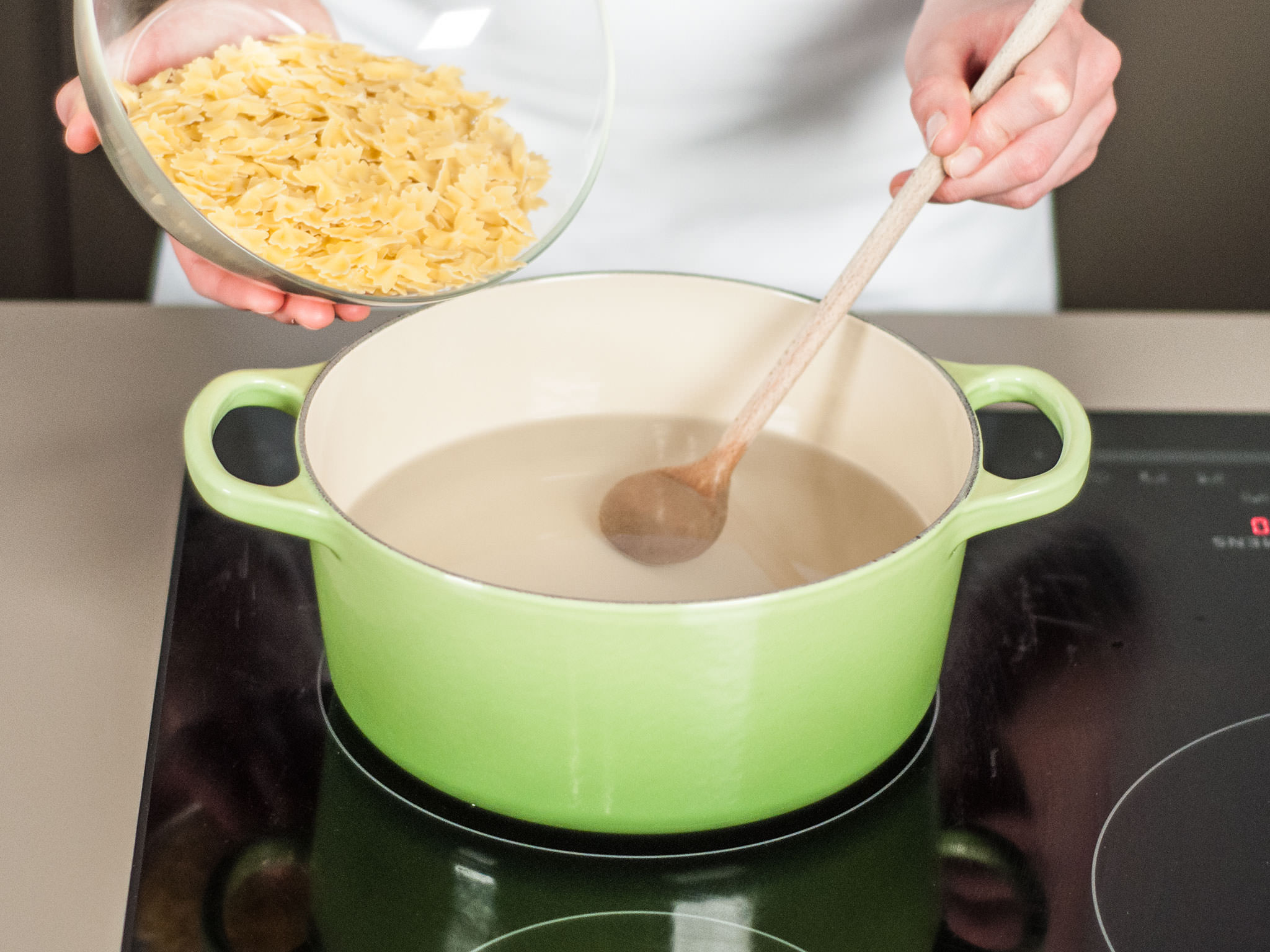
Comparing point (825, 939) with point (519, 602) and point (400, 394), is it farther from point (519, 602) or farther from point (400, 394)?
point (400, 394)

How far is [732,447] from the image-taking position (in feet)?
1.69

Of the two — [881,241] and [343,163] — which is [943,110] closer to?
[881,241]

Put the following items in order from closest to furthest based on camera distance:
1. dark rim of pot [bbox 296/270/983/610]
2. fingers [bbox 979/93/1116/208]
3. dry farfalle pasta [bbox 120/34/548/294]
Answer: dark rim of pot [bbox 296/270/983/610] < dry farfalle pasta [bbox 120/34/548/294] < fingers [bbox 979/93/1116/208]

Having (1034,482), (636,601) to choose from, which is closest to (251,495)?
(636,601)

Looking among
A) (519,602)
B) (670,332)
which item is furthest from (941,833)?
(670,332)

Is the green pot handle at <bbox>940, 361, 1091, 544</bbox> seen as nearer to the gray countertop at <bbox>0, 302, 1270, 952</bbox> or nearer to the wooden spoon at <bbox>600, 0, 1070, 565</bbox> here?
the wooden spoon at <bbox>600, 0, 1070, 565</bbox>

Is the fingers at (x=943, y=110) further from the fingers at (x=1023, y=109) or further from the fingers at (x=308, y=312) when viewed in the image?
the fingers at (x=308, y=312)

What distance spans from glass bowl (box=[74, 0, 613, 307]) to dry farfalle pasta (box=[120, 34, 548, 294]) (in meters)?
0.02

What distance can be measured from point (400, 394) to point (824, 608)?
0.88 feet

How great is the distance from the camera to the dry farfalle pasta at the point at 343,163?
0.45 metres

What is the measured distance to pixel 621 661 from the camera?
328mm

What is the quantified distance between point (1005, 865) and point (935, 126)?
290mm

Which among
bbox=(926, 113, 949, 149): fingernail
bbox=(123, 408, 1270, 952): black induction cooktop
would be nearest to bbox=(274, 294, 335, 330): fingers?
bbox=(123, 408, 1270, 952): black induction cooktop

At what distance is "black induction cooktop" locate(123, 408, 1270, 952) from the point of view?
14.1 inches
